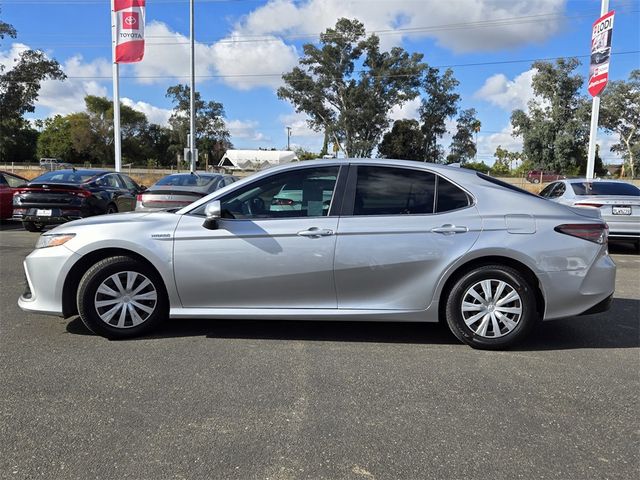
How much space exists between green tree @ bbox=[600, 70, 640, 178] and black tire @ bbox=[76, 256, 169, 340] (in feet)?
189

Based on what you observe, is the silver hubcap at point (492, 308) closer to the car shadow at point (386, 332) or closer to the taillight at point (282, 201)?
the car shadow at point (386, 332)

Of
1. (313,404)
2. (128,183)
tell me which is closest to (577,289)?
(313,404)

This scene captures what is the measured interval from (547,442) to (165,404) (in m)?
2.36

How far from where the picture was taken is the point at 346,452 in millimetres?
2816

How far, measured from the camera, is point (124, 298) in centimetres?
452

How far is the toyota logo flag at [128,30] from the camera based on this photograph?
674 inches

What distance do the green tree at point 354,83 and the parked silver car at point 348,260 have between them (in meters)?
45.8

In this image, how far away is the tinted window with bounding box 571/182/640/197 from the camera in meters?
10.2

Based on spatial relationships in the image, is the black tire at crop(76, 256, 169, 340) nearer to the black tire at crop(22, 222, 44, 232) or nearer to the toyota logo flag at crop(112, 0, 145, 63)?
the black tire at crop(22, 222, 44, 232)

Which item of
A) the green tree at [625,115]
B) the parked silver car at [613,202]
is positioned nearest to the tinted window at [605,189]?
the parked silver car at [613,202]

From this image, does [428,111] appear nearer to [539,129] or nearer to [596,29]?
[539,129]

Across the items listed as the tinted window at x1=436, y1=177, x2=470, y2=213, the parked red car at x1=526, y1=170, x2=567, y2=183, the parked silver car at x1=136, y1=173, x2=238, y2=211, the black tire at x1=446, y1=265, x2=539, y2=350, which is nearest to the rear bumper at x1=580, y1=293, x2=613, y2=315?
the black tire at x1=446, y1=265, x2=539, y2=350

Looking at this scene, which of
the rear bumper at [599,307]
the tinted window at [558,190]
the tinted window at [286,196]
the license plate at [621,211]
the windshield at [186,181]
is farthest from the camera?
the windshield at [186,181]

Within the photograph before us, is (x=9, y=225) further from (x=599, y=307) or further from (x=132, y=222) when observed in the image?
(x=599, y=307)
